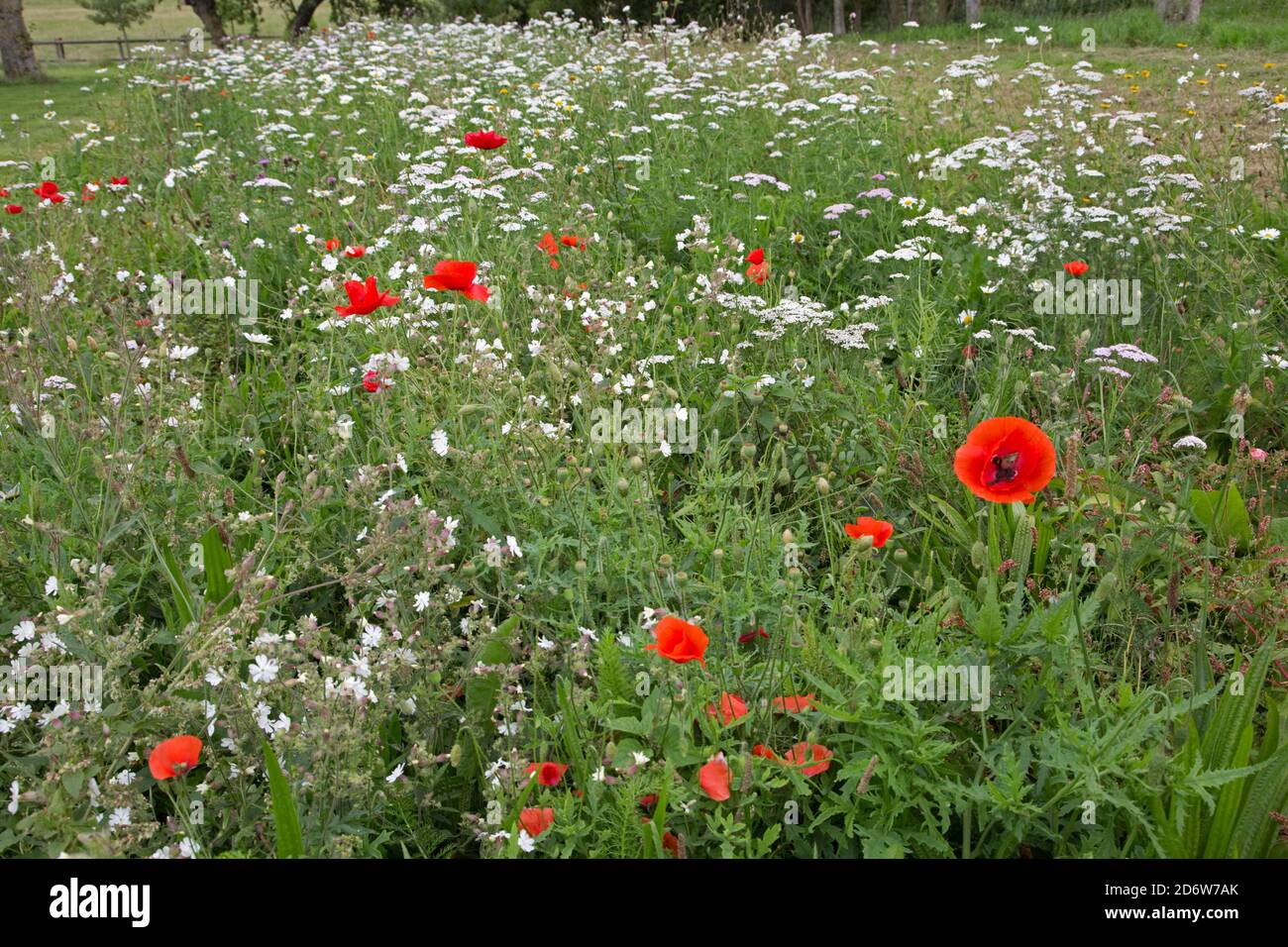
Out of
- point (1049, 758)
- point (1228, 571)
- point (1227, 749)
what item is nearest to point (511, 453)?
point (1049, 758)

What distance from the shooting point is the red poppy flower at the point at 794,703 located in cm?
201

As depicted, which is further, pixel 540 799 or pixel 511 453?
pixel 511 453

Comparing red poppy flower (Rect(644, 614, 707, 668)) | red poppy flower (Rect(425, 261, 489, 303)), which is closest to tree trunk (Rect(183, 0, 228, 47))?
red poppy flower (Rect(425, 261, 489, 303))

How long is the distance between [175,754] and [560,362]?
6.80 ft

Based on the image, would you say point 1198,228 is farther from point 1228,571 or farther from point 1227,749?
point 1227,749

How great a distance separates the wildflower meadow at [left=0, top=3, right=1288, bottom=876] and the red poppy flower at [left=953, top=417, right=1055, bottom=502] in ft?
0.04

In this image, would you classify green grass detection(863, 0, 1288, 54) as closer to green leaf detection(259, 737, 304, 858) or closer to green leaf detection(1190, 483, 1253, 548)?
green leaf detection(1190, 483, 1253, 548)

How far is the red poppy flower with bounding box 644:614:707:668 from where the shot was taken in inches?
66.1

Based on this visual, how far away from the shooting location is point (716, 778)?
1848 mm

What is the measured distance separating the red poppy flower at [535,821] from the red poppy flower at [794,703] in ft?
1.65

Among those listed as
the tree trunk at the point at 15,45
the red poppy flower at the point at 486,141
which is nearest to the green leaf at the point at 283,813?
the red poppy flower at the point at 486,141

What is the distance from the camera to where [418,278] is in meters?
4.07

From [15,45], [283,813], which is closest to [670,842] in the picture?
[283,813]

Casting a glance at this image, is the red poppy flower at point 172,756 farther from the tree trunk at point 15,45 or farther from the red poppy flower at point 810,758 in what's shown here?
the tree trunk at point 15,45
